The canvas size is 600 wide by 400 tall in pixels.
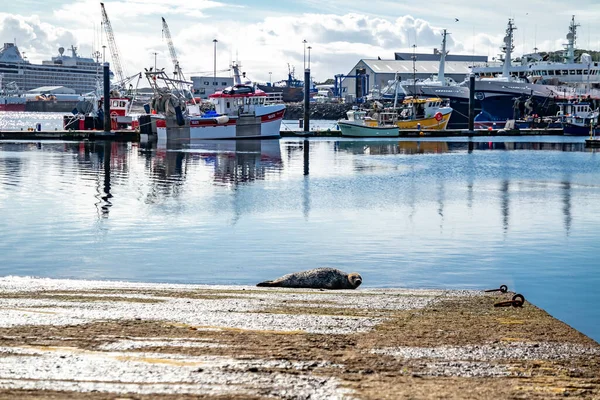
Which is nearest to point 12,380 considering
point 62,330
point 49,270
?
point 62,330

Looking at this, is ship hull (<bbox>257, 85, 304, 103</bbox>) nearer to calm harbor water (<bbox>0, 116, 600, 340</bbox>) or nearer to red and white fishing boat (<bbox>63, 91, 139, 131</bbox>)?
red and white fishing boat (<bbox>63, 91, 139, 131</bbox>)

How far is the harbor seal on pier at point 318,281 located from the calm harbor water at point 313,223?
154 cm

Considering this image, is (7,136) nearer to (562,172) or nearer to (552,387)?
(562,172)

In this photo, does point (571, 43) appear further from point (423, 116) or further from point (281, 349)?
point (281, 349)

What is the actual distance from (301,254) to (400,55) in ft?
569

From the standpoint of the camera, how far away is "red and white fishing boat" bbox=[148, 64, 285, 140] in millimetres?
79312

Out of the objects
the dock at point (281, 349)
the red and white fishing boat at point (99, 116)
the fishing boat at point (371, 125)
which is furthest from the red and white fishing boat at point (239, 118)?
the dock at point (281, 349)

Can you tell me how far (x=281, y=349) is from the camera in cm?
837

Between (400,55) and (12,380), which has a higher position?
(400,55)

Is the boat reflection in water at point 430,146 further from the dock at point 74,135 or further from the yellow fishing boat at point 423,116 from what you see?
the dock at point 74,135

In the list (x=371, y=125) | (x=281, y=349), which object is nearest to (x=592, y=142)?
(x=371, y=125)

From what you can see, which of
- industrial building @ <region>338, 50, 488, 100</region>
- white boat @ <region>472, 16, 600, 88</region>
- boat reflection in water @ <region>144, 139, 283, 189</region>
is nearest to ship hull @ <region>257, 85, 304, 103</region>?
industrial building @ <region>338, 50, 488, 100</region>

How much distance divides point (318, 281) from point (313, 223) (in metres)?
10.5

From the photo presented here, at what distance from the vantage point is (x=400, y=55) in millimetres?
188000
